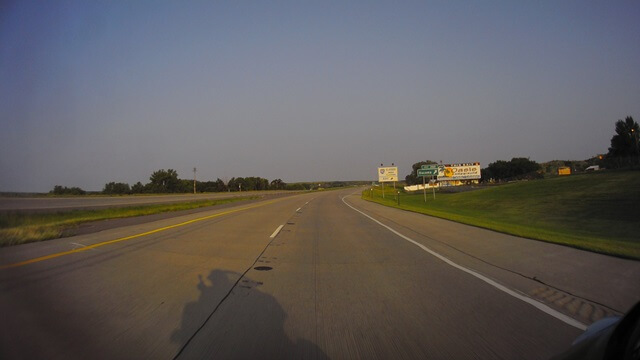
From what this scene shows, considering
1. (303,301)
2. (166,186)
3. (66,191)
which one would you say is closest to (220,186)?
(166,186)

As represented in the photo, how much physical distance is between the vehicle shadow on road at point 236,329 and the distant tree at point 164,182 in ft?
344

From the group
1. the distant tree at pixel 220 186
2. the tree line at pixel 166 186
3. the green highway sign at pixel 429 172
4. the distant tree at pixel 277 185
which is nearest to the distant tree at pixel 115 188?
the tree line at pixel 166 186

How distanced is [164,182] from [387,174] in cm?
6378

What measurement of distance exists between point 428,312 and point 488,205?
3662 centimetres

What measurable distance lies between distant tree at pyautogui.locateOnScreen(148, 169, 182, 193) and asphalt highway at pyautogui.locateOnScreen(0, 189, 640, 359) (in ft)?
326

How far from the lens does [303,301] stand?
19.6 feet

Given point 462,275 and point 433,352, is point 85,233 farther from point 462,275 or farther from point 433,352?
point 433,352

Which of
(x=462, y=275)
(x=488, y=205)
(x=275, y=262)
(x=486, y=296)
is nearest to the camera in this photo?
(x=486, y=296)

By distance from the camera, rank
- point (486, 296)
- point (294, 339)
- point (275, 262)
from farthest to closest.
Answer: point (275, 262), point (486, 296), point (294, 339)

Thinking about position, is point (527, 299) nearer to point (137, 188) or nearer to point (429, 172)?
point (429, 172)

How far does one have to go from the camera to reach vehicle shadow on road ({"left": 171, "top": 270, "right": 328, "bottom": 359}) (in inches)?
159

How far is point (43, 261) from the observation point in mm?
8570

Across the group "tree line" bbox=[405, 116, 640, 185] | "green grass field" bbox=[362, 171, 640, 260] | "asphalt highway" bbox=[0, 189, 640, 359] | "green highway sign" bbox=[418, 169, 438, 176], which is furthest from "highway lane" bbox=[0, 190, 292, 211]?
"tree line" bbox=[405, 116, 640, 185]

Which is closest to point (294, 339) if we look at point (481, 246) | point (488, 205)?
point (481, 246)
